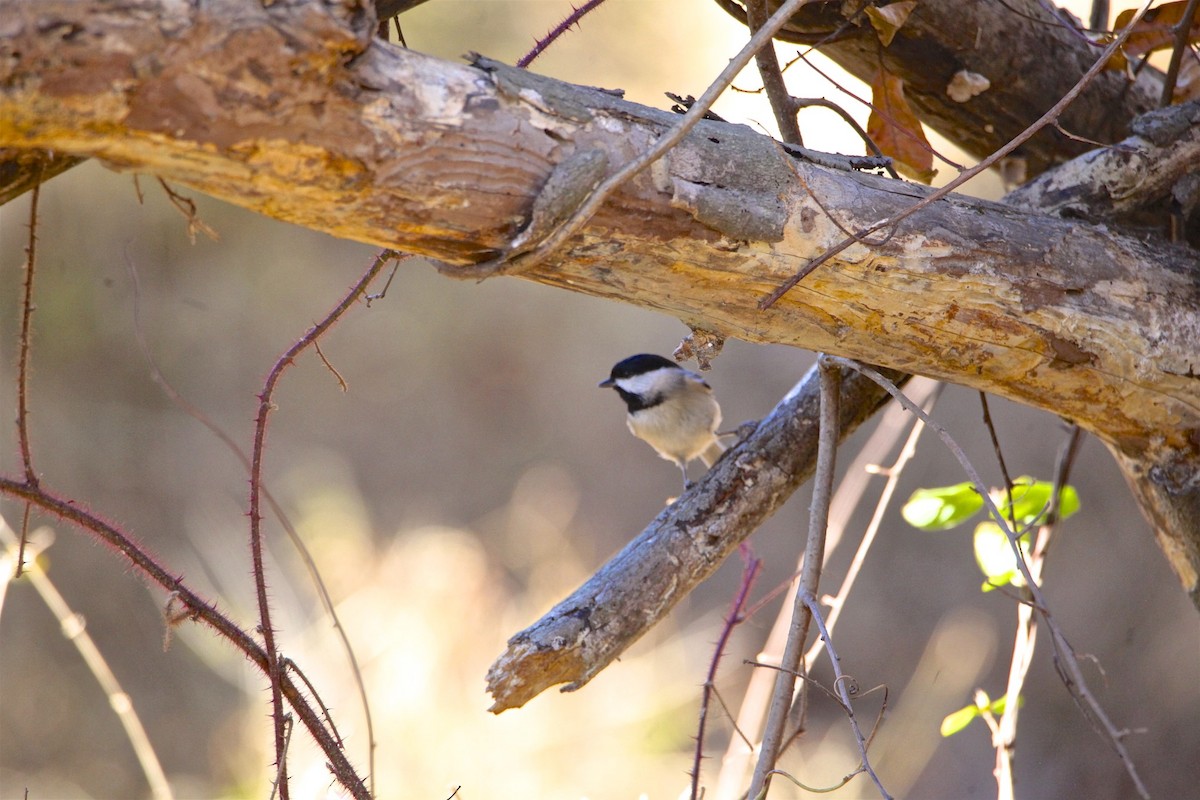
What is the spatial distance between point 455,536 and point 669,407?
2.12m

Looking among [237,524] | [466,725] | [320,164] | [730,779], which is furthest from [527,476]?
[320,164]

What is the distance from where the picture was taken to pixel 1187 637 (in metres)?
3.87

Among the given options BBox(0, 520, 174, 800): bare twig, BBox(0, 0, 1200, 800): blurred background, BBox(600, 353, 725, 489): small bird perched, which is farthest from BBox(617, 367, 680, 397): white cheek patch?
BBox(0, 520, 174, 800): bare twig

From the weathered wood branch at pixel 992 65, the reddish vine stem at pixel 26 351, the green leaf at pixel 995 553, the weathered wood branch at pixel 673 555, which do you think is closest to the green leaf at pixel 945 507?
the green leaf at pixel 995 553

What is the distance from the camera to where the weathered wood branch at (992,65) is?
67.6 inches

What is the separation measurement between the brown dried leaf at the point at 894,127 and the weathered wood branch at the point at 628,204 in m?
0.36

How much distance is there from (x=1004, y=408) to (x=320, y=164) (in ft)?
13.5

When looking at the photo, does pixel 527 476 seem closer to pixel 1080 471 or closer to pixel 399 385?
pixel 399 385

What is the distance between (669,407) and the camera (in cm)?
328

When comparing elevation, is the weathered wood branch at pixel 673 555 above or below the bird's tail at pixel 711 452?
below

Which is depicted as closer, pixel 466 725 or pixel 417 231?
pixel 417 231

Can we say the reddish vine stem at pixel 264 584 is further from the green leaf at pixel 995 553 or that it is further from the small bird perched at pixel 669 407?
the small bird perched at pixel 669 407

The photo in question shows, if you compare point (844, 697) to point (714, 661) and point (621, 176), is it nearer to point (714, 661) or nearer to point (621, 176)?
point (714, 661)

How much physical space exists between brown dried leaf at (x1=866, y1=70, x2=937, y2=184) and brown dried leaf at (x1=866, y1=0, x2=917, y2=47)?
89 millimetres
